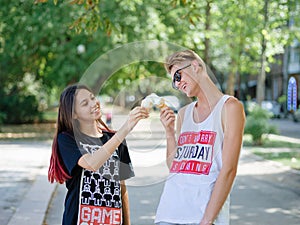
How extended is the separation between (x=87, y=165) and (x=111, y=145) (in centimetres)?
23

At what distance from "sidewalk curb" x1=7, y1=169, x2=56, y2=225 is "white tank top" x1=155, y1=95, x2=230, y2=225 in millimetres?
5005

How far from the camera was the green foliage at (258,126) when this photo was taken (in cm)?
2073

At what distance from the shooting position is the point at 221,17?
25031mm

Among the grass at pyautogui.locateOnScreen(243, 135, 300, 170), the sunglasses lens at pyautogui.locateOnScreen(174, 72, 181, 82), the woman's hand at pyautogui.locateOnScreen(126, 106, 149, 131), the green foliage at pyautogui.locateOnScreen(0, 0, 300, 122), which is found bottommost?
the grass at pyautogui.locateOnScreen(243, 135, 300, 170)

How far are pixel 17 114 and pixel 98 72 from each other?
32.8 meters

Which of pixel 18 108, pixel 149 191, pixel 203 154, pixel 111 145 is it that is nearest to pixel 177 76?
pixel 203 154

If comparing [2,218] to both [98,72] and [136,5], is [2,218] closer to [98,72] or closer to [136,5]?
[98,72]

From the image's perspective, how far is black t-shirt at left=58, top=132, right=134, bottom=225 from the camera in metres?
3.27

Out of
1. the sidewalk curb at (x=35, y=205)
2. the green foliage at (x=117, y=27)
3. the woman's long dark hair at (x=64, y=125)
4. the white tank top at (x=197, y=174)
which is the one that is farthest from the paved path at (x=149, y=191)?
the green foliage at (x=117, y=27)

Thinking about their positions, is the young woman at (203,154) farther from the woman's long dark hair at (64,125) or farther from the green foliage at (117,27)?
the green foliage at (117,27)

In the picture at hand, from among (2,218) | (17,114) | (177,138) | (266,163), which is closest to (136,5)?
(266,163)

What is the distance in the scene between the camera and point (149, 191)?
10.9 m

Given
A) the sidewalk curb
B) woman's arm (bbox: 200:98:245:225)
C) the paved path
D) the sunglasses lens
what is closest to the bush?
the paved path

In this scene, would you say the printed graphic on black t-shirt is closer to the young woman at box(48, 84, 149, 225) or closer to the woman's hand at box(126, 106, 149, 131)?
the young woman at box(48, 84, 149, 225)
